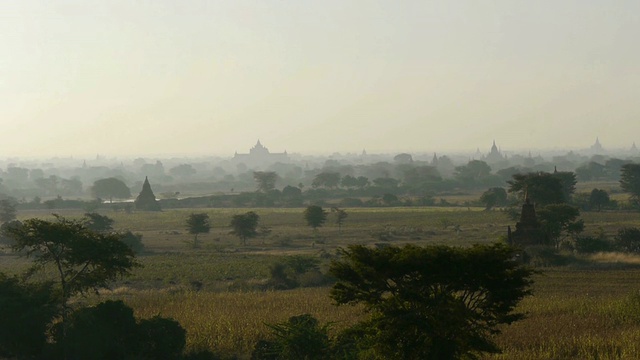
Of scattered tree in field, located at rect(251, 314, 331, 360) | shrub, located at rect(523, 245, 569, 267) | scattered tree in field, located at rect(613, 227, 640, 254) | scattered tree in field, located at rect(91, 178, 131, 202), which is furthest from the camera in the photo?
scattered tree in field, located at rect(91, 178, 131, 202)

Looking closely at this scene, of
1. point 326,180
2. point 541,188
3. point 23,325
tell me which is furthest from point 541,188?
point 326,180

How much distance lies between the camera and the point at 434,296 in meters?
17.6

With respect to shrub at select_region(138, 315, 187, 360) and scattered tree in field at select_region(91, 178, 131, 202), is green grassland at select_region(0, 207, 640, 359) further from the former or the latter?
scattered tree in field at select_region(91, 178, 131, 202)

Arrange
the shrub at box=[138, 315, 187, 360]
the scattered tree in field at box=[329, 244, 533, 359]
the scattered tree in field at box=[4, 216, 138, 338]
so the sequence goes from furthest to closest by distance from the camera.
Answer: the scattered tree in field at box=[4, 216, 138, 338]
the shrub at box=[138, 315, 187, 360]
the scattered tree in field at box=[329, 244, 533, 359]

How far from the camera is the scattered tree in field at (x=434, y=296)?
17.0 m

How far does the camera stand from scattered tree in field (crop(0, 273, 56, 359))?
2322 cm

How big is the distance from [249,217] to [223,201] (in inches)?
2361

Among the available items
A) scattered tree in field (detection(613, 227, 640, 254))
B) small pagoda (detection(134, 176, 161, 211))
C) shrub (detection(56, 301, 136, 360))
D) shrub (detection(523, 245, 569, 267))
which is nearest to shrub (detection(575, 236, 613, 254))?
scattered tree in field (detection(613, 227, 640, 254))

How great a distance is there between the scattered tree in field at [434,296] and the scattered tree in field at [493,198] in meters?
81.2

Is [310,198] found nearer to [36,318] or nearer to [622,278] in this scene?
[622,278]

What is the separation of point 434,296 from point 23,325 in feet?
46.7

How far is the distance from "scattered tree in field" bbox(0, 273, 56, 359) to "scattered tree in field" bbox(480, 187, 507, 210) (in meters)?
79.7

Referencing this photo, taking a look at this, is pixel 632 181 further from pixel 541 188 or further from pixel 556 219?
pixel 556 219

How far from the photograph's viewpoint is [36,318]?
23.5m
